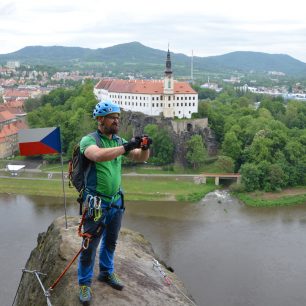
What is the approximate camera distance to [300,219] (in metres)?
29.3

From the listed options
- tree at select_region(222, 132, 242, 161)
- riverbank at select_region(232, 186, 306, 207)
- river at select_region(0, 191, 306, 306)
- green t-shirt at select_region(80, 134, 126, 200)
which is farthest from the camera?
tree at select_region(222, 132, 242, 161)

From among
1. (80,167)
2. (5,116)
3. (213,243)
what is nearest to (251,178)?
(213,243)

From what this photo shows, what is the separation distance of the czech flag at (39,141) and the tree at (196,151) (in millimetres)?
34507

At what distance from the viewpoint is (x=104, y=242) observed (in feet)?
20.0

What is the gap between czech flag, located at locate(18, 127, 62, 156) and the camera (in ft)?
23.0

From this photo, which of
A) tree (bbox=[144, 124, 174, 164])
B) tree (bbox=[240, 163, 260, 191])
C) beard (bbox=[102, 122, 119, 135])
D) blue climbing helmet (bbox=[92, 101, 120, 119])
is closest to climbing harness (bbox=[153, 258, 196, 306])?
beard (bbox=[102, 122, 119, 135])

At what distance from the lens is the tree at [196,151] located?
4147cm

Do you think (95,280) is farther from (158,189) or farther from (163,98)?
(163,98)

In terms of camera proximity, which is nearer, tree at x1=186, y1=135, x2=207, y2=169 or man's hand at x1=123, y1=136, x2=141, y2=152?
man's hand at x1=123, y1=136, x2=141, y2=152

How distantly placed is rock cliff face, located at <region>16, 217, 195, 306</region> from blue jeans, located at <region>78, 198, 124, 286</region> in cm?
23

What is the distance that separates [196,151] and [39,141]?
3486 centimetres

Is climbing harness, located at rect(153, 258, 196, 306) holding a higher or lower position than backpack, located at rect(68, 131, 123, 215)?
lower

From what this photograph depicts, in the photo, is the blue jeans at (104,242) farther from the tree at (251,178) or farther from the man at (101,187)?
the tree at (251,178)

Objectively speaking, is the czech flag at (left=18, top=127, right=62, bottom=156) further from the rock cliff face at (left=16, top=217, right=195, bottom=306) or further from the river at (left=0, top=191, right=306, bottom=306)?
the river at (left=0, top=191, right=306, bottom=306)
